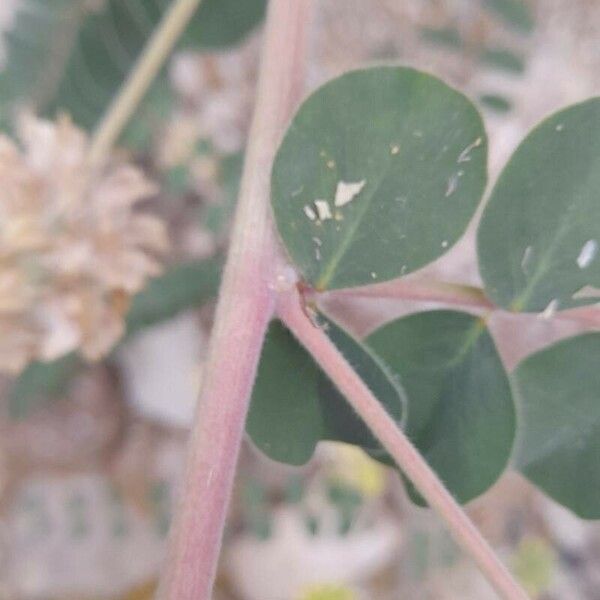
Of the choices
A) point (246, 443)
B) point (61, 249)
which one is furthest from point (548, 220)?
point (246, 443)

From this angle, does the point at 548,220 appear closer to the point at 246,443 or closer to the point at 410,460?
the point at 410,460

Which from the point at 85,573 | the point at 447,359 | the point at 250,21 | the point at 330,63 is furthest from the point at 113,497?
the point at 447,359

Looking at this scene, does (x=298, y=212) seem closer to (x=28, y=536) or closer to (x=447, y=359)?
(x=447, y=359)

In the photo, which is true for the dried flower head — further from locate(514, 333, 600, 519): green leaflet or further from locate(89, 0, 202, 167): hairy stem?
locate(514, 333, 600, 519): green leaflet

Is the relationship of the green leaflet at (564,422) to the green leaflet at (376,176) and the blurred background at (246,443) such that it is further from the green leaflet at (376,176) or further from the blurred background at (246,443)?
the blurred background at (246,443)

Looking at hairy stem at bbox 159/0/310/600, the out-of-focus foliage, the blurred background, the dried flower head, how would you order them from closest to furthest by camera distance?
hairy stem at bbox 159/0/310/600, the dried flower head, the out-of-focus foliage, the blurred background

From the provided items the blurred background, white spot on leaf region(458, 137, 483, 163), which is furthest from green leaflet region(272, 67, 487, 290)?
the blurred background
